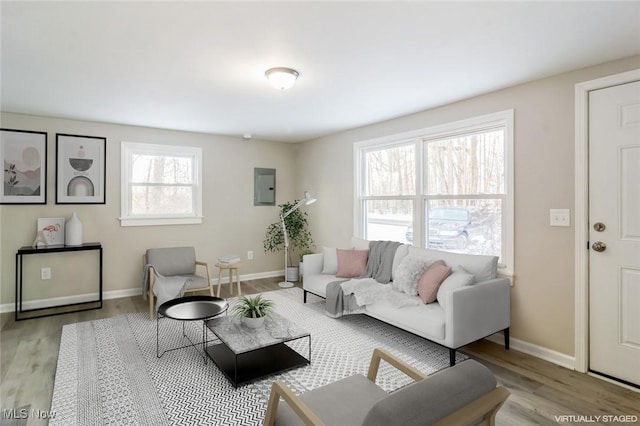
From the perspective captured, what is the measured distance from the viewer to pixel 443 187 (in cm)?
393

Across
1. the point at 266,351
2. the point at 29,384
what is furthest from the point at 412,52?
the point at 29,384

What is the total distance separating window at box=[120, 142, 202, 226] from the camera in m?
4.89

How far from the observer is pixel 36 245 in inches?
167

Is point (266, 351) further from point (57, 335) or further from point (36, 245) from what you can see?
point (36, 245)

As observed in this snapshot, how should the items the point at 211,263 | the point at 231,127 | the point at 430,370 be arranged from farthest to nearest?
the point at 211,263
the point at 231,127
the point at 430,370

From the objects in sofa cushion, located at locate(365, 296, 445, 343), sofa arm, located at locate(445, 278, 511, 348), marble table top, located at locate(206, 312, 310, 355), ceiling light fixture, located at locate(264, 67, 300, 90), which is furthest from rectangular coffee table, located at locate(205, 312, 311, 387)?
ceiling light fixture, located at locate(264, 67, 300, 90)

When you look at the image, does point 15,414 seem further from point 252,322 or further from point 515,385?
point 515,385

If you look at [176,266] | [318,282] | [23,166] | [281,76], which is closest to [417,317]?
[318,282]

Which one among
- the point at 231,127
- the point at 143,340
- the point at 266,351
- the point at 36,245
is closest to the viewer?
the point at 266,351

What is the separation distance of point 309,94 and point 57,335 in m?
3.46

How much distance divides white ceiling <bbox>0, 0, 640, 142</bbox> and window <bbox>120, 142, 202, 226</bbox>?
116 cm

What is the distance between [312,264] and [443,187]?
1.81 metres

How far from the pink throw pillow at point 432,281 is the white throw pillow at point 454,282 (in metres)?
0.05

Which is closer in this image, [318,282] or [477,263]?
[477,263]
